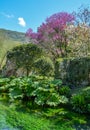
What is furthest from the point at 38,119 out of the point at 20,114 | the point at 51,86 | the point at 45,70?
the point at 45,70

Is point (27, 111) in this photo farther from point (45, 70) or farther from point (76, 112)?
point (45, 70)

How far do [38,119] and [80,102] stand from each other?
222 cm

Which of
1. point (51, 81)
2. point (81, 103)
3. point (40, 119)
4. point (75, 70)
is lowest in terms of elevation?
point (40, 119)

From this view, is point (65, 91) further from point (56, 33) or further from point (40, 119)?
point (56, 33)

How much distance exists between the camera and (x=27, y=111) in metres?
11.7

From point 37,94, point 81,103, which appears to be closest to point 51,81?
point 37,94

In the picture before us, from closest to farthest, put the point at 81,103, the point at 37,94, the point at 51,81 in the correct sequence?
1. the point at 81,103
2. the point at 37,94
3. the point at 51,81

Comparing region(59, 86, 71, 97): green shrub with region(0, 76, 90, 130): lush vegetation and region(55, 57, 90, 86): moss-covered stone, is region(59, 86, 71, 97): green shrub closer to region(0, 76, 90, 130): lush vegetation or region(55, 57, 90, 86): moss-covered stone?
region(0, 76, 90, 130): lush vegetation

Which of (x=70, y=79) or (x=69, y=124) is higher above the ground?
(x=70, y=79)

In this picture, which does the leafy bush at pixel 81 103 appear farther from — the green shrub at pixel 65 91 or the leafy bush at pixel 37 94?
the green shrub at pixel 65 91

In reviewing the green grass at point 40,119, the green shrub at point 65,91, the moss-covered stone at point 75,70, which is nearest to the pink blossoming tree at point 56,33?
the moss-covered stone at point 75,70

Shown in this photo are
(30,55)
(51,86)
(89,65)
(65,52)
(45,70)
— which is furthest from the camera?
(65,52)

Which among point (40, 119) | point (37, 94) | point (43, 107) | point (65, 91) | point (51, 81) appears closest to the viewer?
point (40, 119)

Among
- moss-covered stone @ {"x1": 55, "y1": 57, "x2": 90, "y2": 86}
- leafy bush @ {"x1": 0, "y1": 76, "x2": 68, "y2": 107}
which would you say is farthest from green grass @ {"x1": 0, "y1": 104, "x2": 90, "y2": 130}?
moss-covered stone @ {"x1": 55, "y1": 57, "x2": 90, "y2": 86}
